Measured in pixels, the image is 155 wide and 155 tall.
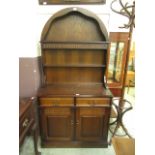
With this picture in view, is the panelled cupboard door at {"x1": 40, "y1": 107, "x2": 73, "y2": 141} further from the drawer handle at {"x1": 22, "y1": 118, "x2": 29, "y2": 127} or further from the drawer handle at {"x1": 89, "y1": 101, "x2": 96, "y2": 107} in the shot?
the drawer handle at {"x1": 22, "y1": 118, "x2": 29, "y2": 127}

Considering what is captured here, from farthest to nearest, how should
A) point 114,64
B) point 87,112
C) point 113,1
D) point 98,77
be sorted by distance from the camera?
point 114,64 → point 98,77 → point 113,1 → point 87,112

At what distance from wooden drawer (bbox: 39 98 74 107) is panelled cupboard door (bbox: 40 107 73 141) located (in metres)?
0.06

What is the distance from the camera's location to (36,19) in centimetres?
212

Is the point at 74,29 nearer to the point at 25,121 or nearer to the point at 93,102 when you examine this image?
the point at 93,102

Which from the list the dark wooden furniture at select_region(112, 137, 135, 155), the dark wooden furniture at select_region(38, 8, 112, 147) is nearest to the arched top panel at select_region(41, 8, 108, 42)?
the dark wooden furniture at select_region(38, 8, 112, 147)

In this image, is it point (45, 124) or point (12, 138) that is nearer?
point (12, 138)

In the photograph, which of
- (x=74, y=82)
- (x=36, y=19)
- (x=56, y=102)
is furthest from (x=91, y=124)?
(x=36, y=19)

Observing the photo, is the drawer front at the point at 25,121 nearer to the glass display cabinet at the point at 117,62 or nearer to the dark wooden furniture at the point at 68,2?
the dark wooden furniture at the point at 68,2

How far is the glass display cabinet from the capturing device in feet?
9.80

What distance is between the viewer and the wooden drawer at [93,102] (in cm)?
194
